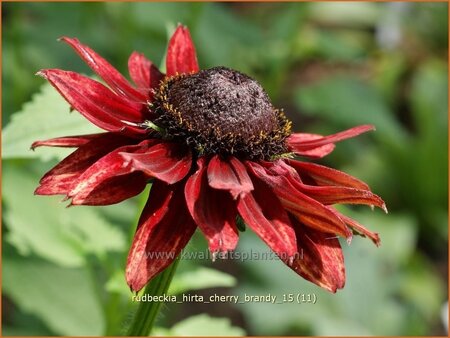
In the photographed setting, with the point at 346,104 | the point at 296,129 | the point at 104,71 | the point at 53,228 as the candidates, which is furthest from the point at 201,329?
the point at 296,129

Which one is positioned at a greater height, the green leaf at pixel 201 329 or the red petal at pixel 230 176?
the red petal at pixel 230 176

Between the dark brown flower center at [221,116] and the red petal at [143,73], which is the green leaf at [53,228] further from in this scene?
the dark brown flower center at [221,116]

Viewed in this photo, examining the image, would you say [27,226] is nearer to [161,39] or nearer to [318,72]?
[161,39]

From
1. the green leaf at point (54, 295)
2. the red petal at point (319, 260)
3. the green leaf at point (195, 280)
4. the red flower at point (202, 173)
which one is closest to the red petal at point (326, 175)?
the red flower at point (202, 173)

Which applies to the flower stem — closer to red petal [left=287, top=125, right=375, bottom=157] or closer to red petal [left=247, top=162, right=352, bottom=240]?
red petal [left=247, top=162, right=352, bottom=240]

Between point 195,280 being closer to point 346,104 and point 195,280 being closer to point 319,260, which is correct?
point 319,260

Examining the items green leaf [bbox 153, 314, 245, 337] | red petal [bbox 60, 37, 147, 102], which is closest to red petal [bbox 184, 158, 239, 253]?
red petal [bbox 60, 37, 147, 102]

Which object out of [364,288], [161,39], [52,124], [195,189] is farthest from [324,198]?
[161,39]
